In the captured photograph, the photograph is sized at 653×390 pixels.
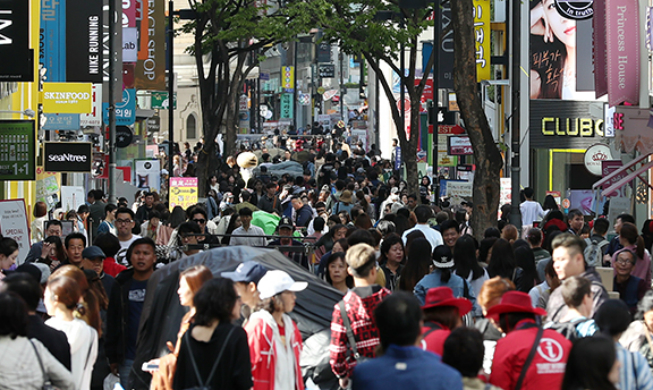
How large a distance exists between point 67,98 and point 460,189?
341 inches

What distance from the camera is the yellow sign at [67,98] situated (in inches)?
894

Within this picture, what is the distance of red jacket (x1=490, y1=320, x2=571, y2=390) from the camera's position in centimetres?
565

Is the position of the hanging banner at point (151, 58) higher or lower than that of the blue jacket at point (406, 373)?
higher

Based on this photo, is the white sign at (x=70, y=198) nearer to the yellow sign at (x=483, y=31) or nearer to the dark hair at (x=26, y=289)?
the yellow sign at (x=483, y=31)

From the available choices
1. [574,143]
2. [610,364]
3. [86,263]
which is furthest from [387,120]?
[610,364]

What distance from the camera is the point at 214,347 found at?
18.6 ft

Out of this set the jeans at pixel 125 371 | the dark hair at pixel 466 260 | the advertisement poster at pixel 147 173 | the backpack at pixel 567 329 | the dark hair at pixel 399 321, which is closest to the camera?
the dark hair at pixel 399 321

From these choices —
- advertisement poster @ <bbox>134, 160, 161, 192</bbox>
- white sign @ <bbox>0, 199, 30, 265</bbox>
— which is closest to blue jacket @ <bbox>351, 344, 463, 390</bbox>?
white sign @ <bbox>0, 199, 30, 265</bbox>

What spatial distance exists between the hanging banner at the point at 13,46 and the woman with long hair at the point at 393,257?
191 inches

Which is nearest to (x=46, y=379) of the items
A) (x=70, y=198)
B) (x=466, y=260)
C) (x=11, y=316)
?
(x=11, y=316)

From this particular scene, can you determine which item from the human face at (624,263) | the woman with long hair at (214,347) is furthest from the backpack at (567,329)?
the human face at (624,263)

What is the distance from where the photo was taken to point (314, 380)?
856cm

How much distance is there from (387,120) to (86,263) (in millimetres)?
60158

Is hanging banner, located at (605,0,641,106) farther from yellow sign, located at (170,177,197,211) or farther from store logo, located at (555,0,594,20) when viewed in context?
yellow sign, located at (170,177,197,211)
